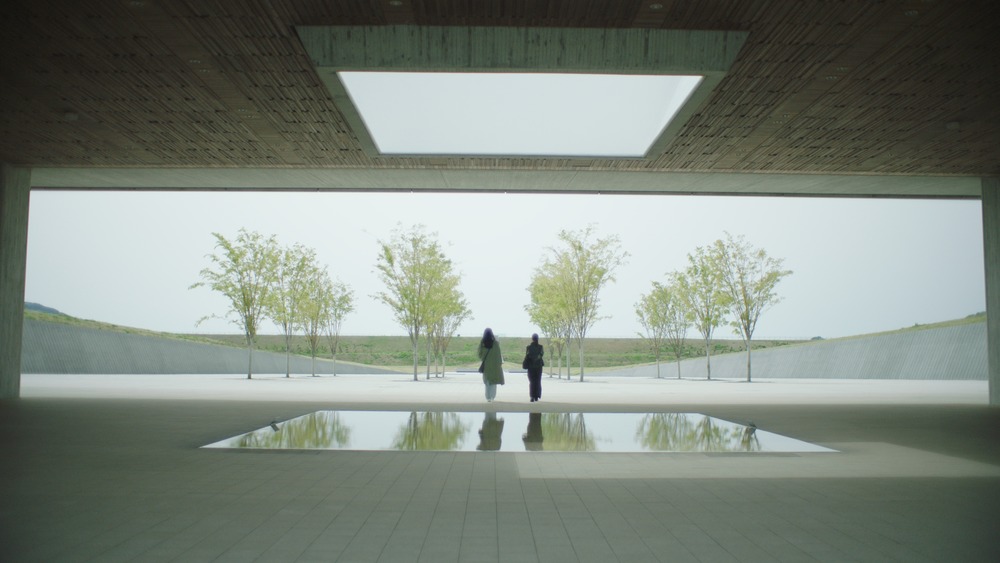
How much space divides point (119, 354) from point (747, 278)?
25.2 m

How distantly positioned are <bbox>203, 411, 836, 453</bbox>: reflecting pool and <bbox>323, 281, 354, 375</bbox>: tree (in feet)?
67.0

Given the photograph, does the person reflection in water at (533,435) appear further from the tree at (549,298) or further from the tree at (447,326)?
the tree at (447,326)

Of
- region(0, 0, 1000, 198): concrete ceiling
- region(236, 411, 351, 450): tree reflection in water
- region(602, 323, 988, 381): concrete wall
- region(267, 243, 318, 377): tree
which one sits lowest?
region(236, 411, 351, 450): tree reflection in water

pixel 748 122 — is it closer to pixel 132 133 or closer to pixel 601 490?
pixel 601 490

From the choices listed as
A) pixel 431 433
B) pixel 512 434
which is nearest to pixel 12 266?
pixel 431 433

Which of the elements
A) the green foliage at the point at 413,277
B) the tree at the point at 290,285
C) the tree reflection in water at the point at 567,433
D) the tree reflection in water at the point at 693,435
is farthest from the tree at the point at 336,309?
the tree reflection in water at the point at 693,435

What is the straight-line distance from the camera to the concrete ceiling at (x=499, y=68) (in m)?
7.84

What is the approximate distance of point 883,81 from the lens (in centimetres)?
955

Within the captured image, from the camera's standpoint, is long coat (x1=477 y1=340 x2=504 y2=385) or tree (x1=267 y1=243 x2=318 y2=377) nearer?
long coat (x1=477 y1=340 x2=504 y2=385)

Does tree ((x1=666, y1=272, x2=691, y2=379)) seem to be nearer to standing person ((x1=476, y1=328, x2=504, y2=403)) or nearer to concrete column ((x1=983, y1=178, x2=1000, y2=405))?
concrete column ((x1=983, y1=178, x2=1000, y2=405))

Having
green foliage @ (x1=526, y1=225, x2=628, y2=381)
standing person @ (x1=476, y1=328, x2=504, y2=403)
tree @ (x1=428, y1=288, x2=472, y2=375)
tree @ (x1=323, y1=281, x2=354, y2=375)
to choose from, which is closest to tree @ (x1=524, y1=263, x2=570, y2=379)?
green foliage @ (x1=526, y1=225, x2=628, y2=381)

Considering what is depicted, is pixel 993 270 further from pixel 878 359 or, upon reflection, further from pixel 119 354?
pixel 119 354

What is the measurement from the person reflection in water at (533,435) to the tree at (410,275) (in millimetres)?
15389

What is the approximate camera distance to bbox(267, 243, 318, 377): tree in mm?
28745
